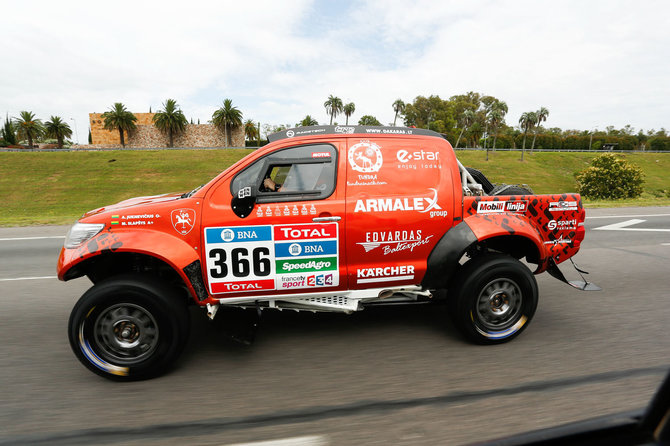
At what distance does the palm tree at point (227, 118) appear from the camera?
78.9 metres

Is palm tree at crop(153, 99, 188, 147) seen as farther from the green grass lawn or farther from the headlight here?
the headlight

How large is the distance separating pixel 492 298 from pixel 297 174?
85.3 inches

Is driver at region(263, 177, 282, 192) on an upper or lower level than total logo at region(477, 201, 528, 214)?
upper

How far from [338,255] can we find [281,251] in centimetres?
51

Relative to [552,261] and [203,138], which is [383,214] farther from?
[203,138]

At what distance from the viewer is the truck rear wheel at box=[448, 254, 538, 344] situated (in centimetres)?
360

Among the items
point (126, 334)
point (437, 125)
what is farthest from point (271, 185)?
point (437, 125)

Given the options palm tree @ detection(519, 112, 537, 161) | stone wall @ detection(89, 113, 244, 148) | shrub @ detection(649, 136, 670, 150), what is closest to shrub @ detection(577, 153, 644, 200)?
palm tree @ detection(519, 112, 537, 161)

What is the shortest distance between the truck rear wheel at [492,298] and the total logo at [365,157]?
1.31m

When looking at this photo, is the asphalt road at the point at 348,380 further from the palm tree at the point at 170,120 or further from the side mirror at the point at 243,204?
the palm tree at the point at 170,120

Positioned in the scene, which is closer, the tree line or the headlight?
the headlight

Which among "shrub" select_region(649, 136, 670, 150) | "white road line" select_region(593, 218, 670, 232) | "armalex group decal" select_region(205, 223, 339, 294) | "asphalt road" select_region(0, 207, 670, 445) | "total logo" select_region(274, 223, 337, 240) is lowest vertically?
"asphalt road" select_region(0, 207, 670, 445)

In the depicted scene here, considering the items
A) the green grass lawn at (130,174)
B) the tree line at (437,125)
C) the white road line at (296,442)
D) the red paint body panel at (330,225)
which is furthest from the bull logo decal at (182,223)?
the tree line at (437,125)

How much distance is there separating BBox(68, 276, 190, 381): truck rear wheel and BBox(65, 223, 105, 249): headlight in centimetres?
43
